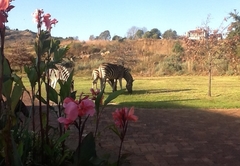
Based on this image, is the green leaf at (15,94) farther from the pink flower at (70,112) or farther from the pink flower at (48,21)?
the pink flower at (70,112)

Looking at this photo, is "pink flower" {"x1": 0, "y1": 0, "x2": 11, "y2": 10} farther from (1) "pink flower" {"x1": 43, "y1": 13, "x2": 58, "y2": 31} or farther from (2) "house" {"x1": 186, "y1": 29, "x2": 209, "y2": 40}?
(2) "house" {"x1": 186, "y1": 29, "x2": 209, "y2": 40}

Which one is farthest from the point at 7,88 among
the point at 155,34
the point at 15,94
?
the point at 155,34

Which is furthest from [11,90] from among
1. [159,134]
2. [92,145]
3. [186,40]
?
[186,40]

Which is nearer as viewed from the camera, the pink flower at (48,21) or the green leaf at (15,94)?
the green leaf at (15,94)

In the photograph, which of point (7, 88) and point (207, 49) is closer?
point (7, 88)

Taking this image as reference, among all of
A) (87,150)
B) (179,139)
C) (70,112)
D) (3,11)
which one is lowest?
(179,139)

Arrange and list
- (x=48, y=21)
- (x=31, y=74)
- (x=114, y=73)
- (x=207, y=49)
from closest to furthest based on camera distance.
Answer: (x=48, y=21), (x=31, y=74), (x=207, y=49), (x=114, y=73)

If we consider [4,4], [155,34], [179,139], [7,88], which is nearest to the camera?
[4,4]

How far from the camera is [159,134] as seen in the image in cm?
630

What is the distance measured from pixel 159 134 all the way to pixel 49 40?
3.94 meters

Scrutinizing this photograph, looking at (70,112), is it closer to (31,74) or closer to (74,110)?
(74,110)

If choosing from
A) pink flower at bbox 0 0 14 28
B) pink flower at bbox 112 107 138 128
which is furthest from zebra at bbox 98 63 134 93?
pink flower at bbox 0 0 14 28

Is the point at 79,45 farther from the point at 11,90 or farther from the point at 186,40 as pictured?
the point at 11,90

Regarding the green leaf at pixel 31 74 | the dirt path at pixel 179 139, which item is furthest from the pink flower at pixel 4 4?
the dirt path at pixel 179 139
